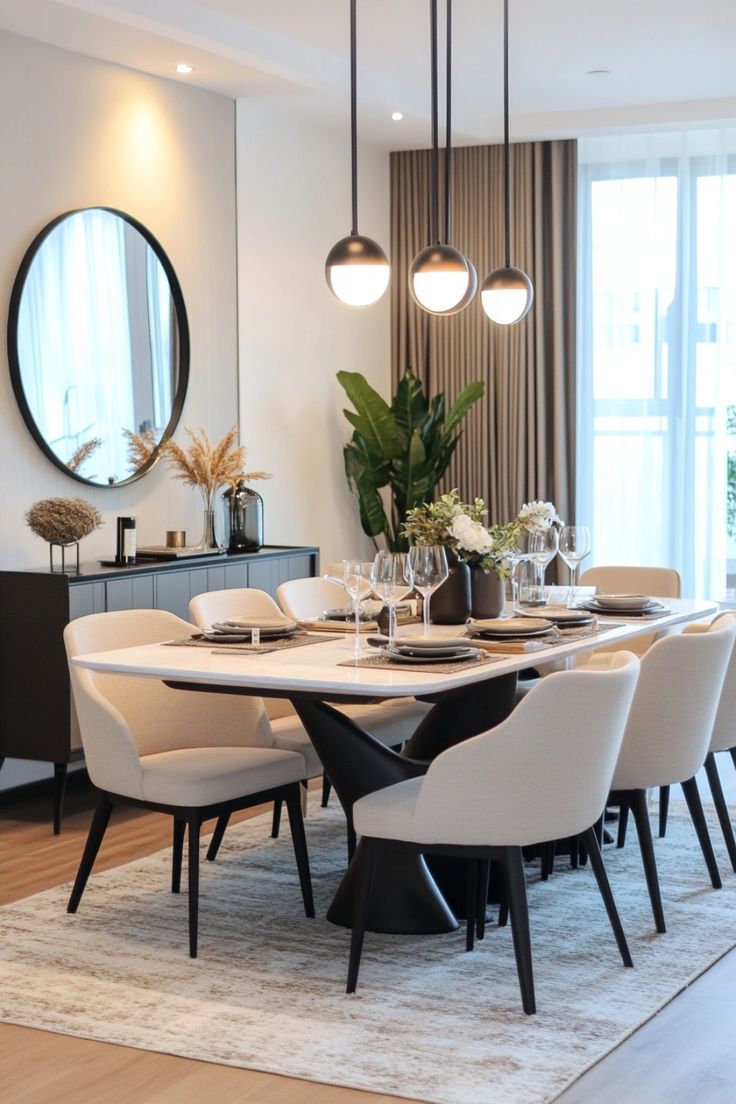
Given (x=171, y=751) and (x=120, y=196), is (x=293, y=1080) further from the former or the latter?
(x=120, y=196)

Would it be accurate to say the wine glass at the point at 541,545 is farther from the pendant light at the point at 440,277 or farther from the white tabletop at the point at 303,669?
the pendant light at the point at 440,277

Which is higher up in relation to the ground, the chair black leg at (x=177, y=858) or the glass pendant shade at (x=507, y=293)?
the glass pendant shade at (x=507, y=293)

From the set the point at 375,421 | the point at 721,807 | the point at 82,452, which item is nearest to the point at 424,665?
the point at 721,807

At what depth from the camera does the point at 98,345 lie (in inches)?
220

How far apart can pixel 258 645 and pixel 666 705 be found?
1.05 m

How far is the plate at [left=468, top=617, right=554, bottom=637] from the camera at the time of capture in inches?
150

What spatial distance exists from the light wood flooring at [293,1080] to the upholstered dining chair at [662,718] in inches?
20.2

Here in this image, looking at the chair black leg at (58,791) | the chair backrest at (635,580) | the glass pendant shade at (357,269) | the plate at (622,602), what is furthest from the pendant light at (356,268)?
the chair black leg at (58,791)

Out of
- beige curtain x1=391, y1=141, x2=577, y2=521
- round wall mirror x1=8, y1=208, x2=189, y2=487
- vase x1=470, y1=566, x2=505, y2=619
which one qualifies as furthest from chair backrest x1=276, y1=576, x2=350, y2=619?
beige curtain x1=391, y1=141, x2=577, y2=521

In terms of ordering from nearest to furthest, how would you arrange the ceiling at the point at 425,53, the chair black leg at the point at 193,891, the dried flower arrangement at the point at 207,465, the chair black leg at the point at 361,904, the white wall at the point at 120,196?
1. the chair black leg at the point at 361,904
2. the chair black leg at the point at 193,891
3. the white wall at the point at 120,196
4. the ceiling at the point at 425,53
5. the dried flower arrangement at the point at 207,465

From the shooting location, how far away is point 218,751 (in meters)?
3.91

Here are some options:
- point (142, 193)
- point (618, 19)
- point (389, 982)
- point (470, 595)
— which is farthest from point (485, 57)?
point (389, 982)

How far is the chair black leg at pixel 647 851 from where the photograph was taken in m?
3.67

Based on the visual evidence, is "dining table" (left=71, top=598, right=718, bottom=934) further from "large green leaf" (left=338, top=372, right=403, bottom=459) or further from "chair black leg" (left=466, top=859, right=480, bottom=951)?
"large green leaf" (left=338, top=372, right=403, bottom=459)
